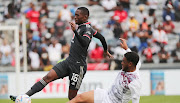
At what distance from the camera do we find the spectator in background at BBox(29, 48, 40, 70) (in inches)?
600

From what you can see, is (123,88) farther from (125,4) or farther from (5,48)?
(125,4)

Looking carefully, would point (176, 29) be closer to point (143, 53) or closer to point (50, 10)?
point (143, 53)

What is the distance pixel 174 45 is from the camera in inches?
647

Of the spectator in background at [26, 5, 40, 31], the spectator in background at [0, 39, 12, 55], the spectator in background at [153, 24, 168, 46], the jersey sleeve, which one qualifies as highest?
the spectator in background at [26, 5, 40, 31]

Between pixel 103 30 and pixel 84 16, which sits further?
pixel 103 30

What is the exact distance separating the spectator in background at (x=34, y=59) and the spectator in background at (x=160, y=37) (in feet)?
17.7

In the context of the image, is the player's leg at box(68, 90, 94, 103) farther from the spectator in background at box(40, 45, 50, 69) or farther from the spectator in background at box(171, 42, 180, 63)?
the spectator in background at box(171, 42, 180, 63)

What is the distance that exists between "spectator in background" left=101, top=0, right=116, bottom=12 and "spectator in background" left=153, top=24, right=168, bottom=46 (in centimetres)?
264

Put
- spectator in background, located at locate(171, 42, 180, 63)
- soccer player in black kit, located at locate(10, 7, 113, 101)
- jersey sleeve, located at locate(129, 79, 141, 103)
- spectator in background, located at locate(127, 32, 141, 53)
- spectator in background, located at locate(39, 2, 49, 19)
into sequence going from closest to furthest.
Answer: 1. jersey sleeve, located at locate(129, 79, 141, 103)
2. soccer player in black kit, located at locate(10, 7, 113, 101)
3. spectator in background, located at locate(127, 32, 141, 53)
4. spectator in background, located at locate(171, 42, 180, 63)
5. spectator in background, located at locate(39, 2, 49, 19)

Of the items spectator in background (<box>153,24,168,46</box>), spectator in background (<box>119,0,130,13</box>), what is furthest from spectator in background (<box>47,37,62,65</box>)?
spectator in background (<box>153,24,168,46</box>)

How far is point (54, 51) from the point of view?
50.4 ft

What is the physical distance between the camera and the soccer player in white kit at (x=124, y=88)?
6164 millimetres

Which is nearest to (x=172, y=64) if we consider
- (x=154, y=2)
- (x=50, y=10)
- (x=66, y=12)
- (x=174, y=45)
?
(x=174, y=45)

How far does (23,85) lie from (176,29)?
8063mm
